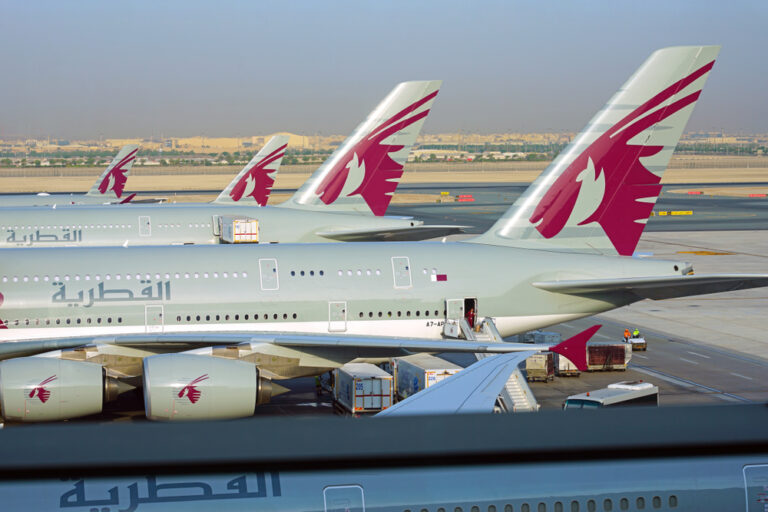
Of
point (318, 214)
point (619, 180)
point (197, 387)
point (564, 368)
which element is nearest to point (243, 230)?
point (318, 214)

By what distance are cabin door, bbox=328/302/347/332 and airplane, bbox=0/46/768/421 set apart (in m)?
0.04

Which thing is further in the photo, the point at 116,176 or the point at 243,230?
the point at 116,176

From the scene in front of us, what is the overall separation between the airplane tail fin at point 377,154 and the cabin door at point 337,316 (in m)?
17.4

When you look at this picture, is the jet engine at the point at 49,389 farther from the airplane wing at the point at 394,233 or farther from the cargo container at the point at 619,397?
the airplane wing at the point at 394,233

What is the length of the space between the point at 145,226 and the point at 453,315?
24.3 meters

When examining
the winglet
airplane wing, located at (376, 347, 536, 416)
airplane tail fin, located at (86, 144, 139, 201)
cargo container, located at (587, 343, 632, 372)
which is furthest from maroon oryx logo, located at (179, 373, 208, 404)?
airplane tail fin, located at (86, 144, 139, 201)

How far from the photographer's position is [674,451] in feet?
20.4

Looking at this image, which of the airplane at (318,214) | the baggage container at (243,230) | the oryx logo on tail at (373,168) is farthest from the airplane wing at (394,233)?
the baggage container at (243,230)

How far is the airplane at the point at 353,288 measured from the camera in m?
23.5

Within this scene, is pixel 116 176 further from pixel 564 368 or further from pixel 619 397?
pixel 619 397

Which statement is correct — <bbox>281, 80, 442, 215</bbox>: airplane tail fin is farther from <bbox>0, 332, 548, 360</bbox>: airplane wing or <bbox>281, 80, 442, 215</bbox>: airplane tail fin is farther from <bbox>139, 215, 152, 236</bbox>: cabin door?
<bbox>0, 332, 548, 360</bbox>: airplane wing

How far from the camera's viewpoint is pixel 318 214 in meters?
45.9

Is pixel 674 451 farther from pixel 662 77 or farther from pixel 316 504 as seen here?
pixel 662 77

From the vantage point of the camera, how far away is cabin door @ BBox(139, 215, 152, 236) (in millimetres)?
47031
